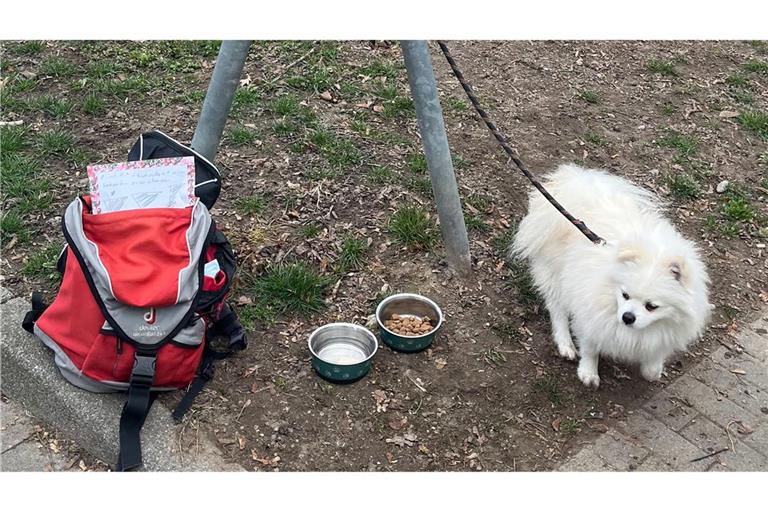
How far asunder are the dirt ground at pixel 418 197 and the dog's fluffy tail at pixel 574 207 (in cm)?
28

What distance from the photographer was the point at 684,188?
14.9 feet

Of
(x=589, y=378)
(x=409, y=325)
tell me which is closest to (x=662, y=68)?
(x=589, y=378)

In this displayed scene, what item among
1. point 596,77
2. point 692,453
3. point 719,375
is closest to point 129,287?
point 692,453

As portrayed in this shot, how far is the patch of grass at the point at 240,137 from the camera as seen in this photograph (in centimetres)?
437

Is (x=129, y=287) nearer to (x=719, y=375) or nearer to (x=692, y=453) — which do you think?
(x=692, y=453)

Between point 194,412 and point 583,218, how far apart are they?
1.97m

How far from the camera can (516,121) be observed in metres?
4.93

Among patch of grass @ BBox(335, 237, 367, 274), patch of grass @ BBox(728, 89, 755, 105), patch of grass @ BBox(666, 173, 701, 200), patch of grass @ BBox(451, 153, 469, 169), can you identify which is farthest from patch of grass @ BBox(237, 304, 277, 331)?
patch of grass @ BBox(728, 89, 755, 105)

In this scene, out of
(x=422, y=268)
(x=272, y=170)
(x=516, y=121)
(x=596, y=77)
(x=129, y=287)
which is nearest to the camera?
(x=129, y=287)

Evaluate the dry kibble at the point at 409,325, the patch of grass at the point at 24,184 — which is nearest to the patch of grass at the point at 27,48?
the patch of grass at the point at 24,184

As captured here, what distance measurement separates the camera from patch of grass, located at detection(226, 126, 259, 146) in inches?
172

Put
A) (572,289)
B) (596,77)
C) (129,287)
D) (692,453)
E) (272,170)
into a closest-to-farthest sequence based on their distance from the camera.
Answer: (129,287), (692,453), (572,289), (272,170), (596,77)

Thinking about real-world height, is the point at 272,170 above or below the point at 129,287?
below

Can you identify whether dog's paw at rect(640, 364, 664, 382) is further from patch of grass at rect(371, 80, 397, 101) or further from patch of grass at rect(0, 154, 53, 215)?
patch of grass at rect(0, 154, 53, 215)
